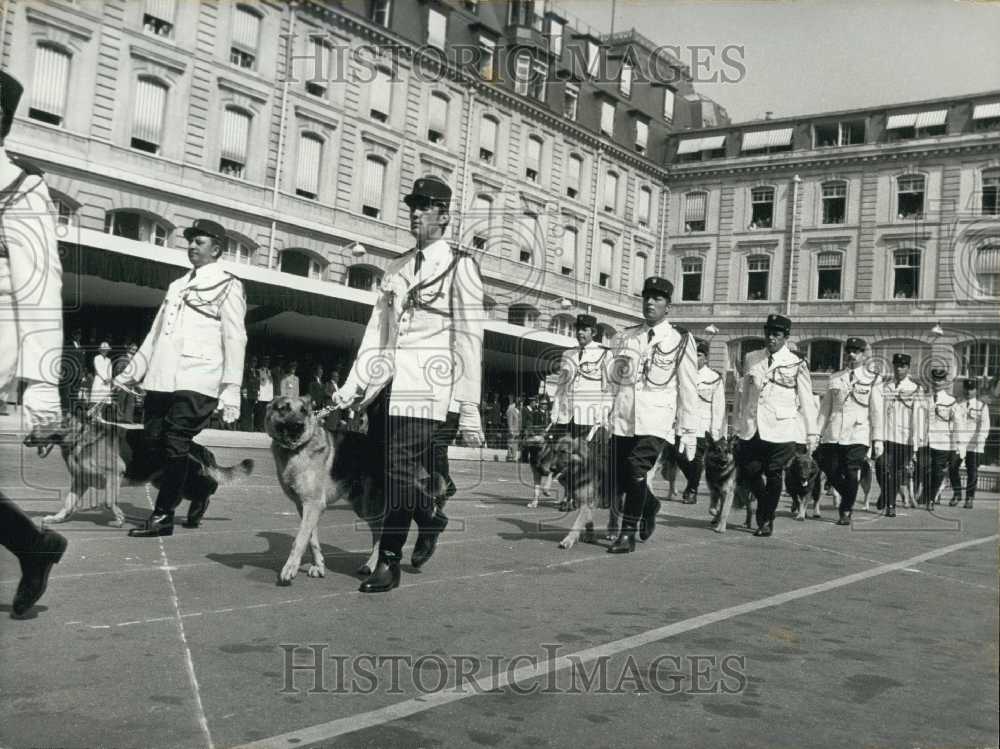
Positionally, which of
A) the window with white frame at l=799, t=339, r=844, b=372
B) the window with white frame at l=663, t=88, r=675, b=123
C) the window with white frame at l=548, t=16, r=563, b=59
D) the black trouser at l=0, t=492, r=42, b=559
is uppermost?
the window with white frame at l=663, t=88, r=675, b=123

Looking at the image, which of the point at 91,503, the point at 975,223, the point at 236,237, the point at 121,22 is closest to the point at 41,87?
the point at 121,22

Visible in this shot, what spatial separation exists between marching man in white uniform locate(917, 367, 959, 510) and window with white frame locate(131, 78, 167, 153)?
2164cm

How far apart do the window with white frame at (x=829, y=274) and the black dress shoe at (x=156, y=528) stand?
1677 inches

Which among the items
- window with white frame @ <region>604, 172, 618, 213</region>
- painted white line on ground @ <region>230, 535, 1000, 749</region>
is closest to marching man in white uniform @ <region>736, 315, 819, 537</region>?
painted white line on ground @ <region>230, 535, 1000, 749</region>

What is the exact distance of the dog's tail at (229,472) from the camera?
690cm

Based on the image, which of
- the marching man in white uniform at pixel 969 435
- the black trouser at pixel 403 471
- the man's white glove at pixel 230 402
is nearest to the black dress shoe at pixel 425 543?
the black trouser at pixel 403 471

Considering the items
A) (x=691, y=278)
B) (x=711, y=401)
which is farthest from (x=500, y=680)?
(x=691, y=278)

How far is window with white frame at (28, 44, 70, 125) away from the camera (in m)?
23.7

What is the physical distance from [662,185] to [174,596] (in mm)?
47288

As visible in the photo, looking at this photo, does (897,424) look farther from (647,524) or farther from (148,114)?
(148,114)

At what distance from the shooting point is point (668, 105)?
169 ft

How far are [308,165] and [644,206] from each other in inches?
808

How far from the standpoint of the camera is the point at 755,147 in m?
48.2

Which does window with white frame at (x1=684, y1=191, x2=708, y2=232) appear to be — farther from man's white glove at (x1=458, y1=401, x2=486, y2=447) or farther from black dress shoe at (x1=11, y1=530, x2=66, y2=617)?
black dress shoe at (x1=11, y1=530, x2=66, y2=617)
